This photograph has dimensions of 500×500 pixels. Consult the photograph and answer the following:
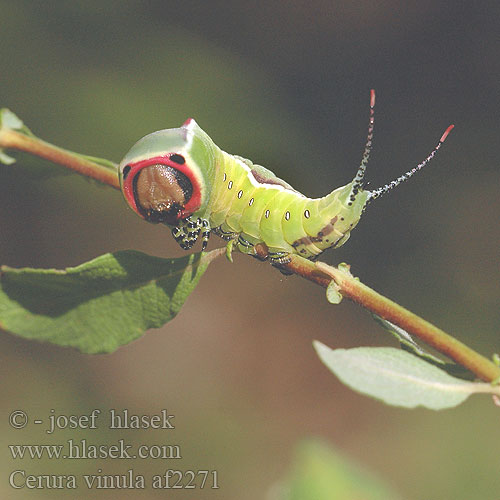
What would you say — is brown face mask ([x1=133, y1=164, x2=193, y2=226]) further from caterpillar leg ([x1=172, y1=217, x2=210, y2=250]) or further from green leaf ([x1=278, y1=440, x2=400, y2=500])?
green leaf ([x1=278, y1=440, x2=400, y2=500])

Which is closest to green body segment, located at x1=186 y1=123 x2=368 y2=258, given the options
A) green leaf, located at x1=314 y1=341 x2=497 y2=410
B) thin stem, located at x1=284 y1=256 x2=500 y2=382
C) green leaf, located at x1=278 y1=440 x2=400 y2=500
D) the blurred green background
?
thin stem, located at x1=284 y1=256 x2=500 y2=382

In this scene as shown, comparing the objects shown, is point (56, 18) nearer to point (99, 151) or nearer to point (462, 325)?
point (99, 151)

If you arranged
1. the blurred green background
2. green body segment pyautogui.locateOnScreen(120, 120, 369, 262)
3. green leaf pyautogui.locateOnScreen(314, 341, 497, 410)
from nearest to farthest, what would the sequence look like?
green leaf pyautogui.locateOnScreen(314, 341, 497, 410) → green body segment pyautogui.locateOnScreen(120, 120, 369, 262) → the blurred green background

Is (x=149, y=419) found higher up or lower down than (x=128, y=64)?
lower down

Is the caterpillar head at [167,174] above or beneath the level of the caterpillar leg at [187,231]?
above

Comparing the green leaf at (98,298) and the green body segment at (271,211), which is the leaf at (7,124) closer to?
the green leaf at (98,298)

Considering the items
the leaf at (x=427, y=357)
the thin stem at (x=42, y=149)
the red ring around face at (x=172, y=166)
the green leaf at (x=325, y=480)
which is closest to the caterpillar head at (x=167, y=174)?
the red ring around face at (x=172, y=166)

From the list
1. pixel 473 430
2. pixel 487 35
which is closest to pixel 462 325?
pixel 473 430
